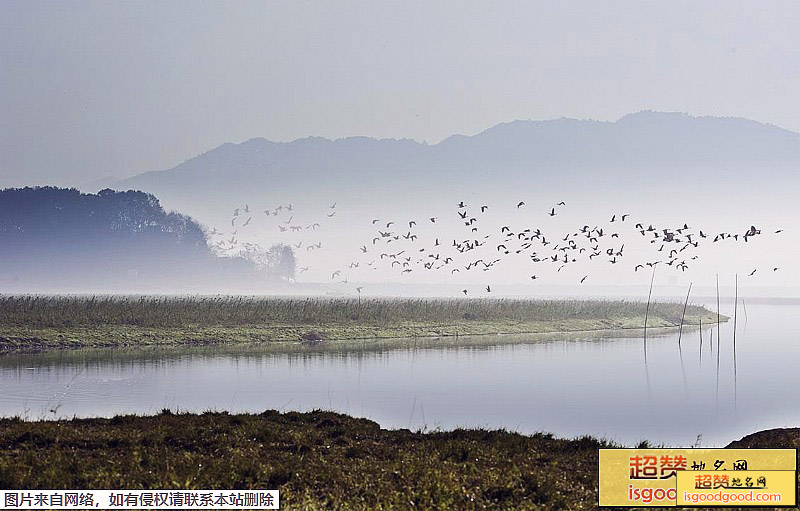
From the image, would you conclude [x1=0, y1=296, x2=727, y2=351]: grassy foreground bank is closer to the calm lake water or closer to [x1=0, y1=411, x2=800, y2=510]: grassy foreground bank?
the calm lake water

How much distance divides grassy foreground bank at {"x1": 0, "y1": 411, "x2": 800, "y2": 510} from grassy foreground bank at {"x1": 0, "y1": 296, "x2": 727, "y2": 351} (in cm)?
3239

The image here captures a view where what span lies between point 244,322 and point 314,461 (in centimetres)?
4329

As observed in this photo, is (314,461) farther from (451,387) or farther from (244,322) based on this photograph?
(244,322)

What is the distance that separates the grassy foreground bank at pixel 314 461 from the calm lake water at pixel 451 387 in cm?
376

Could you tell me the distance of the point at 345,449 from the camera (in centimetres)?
1455

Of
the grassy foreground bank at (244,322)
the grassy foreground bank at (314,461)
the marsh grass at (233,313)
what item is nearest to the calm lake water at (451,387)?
the grassy foreground bank at (314,461)

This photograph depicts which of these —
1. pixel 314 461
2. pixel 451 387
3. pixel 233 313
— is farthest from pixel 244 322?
pixel 314 461

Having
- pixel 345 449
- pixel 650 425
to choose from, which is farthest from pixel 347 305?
pixel 345 449

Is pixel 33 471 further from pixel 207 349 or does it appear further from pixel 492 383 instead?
pixel 207 349

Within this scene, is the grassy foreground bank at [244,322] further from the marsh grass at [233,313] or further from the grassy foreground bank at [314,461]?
the grassy foreground bank at [314,461]

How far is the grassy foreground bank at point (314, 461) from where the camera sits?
11.4 metres

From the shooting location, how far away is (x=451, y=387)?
3177 centimetres

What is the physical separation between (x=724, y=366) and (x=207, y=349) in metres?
25.8

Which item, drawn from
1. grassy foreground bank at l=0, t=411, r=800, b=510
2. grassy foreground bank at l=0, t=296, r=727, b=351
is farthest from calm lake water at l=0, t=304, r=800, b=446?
grassy foreground bank at l=0, t=296, r=727, b=351
